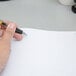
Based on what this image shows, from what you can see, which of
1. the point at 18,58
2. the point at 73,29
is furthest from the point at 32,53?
the point at 73,29

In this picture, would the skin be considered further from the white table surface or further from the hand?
the white table surface

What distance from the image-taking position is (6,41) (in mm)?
574

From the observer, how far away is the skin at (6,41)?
55 cm

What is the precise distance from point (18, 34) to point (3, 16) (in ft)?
0.54

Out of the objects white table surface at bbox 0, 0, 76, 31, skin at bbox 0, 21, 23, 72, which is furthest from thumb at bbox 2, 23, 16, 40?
white table surface at bbox 0, 0, 76, 31

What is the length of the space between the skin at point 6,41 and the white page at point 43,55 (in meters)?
0.02

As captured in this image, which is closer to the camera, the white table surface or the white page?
the white page

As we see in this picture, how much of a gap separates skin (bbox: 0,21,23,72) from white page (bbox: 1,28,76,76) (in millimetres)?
23

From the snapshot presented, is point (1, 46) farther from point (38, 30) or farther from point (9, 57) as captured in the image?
point (38, 30)

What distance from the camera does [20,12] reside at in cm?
80

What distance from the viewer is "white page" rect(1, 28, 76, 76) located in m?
0.55

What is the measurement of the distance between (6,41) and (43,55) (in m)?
0.12

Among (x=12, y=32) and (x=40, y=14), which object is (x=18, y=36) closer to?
(x=12, y=32)

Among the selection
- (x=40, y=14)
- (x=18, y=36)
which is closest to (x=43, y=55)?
(x=18, y=36)
